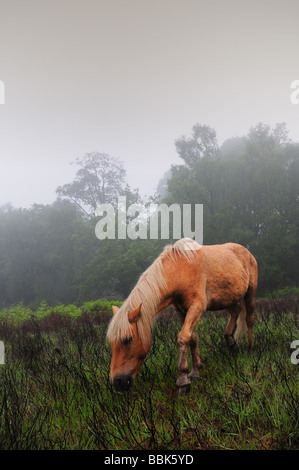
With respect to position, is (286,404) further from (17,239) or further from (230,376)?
(17,239)

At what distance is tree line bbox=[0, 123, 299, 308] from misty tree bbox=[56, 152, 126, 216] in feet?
11.6

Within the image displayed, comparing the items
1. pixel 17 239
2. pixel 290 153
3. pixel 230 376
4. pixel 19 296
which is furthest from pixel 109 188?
pixel 230 376

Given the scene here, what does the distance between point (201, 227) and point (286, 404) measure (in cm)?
1790

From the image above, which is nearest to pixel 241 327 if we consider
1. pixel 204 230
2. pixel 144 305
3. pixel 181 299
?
pixel 181 299

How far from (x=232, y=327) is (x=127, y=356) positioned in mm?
1973

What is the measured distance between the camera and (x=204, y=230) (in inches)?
759

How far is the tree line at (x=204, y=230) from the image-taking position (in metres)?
18.0

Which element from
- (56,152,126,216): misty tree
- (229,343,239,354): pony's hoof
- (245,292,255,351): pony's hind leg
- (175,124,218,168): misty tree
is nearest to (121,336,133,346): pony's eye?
(229,343,239,354): pony's hoof

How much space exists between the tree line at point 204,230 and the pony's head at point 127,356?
15.1 m

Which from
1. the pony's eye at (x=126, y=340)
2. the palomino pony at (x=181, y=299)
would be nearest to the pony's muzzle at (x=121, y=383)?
the palomino pony at (x=181, y=299)

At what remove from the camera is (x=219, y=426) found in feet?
6.34

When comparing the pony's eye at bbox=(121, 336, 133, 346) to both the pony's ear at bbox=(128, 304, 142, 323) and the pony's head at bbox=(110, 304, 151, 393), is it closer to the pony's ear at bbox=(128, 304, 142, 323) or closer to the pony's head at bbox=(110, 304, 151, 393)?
the pony's head at bbox=(110, 304, 151, 393)

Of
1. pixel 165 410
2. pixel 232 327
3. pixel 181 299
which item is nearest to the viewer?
pixel 165 410

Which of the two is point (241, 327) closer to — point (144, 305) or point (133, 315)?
point (144, 305)
